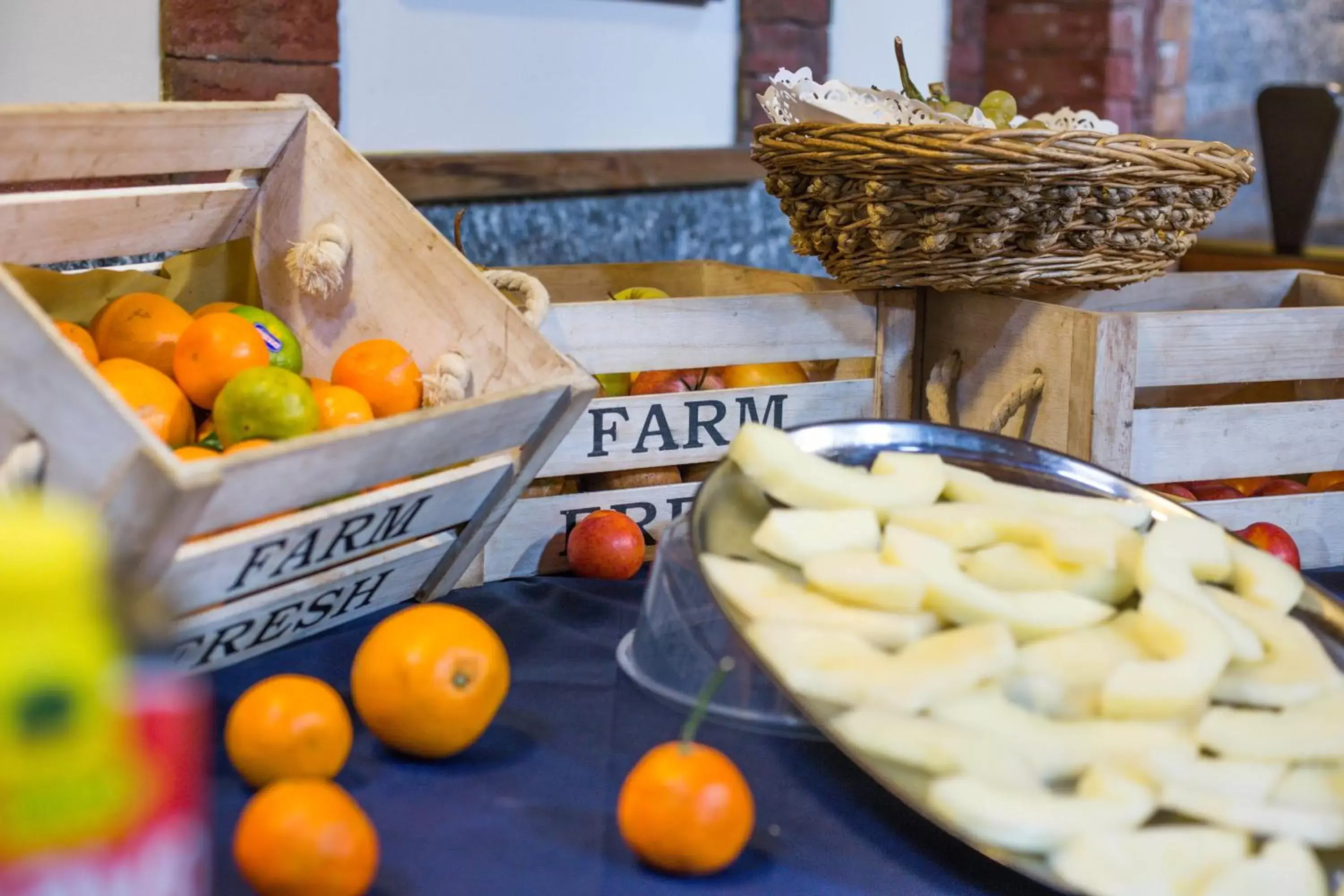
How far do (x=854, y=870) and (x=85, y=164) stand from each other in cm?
89

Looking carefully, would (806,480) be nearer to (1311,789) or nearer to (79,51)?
(1311,789)

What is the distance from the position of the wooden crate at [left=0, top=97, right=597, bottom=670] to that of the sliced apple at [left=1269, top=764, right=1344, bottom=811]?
0.58m

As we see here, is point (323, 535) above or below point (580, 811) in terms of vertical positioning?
above

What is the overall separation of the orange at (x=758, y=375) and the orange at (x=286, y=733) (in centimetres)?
70

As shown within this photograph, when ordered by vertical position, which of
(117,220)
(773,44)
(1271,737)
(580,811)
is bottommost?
(580,811)

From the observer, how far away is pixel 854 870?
0.75 m

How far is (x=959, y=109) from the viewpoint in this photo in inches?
55.2

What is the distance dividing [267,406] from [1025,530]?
0.59 metres

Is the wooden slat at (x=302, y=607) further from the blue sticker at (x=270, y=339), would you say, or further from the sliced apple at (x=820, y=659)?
the sliced apple at (x=820, y=659)

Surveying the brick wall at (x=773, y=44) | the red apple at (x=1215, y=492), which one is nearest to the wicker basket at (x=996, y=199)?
the red apple at (x=1215, y=492)

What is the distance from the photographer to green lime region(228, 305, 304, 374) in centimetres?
116

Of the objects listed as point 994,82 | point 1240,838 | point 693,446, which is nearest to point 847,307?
point 693,446

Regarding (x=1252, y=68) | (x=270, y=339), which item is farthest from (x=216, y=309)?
(x=1252, y=68)

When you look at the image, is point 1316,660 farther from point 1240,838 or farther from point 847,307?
point 847,307
